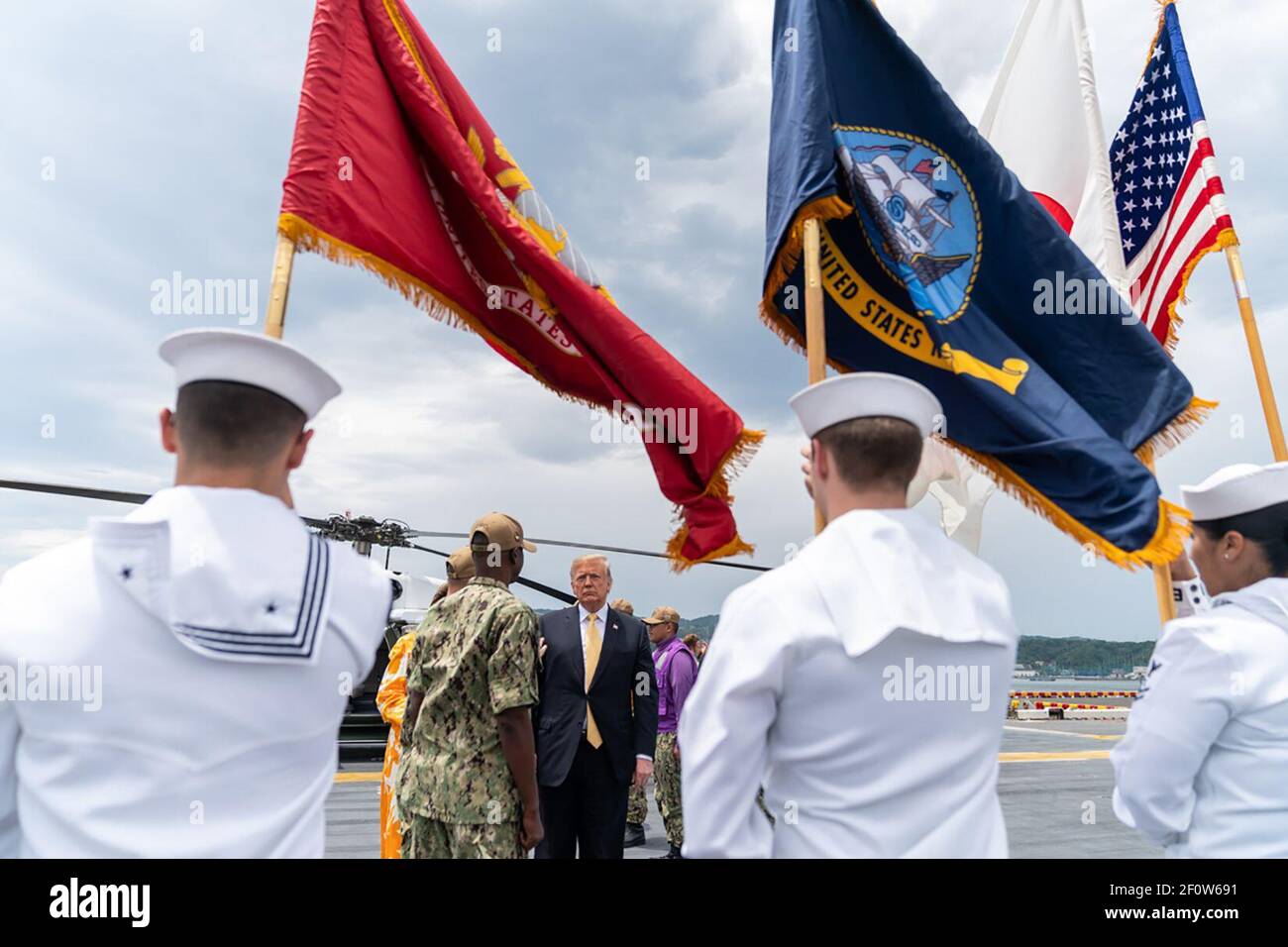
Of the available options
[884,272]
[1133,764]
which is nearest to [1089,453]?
[884,272]

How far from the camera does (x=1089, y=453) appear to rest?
3.48m

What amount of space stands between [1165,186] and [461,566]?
170 inches

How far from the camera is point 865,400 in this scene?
1.77 m

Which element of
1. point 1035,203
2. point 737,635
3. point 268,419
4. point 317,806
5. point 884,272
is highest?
point 1035,203

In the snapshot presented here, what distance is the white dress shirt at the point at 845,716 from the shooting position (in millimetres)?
1558

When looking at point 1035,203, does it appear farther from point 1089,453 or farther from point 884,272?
point 1089,453

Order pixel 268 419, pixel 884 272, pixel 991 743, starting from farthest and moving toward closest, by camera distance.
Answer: pixel 884 272 < pixel 991 743 < pixel 268 419

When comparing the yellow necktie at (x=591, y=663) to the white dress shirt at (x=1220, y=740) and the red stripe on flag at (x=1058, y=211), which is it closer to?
the white dress shirt at (x=1220, y=740)

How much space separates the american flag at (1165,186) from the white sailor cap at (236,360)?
4.62 m

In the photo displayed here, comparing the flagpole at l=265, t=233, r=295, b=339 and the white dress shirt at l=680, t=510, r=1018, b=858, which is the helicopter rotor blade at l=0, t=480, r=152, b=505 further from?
the white dress shirt at l=680, t=510, r=1018, b=858

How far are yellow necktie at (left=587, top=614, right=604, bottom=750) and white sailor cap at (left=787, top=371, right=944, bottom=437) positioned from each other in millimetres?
3068
